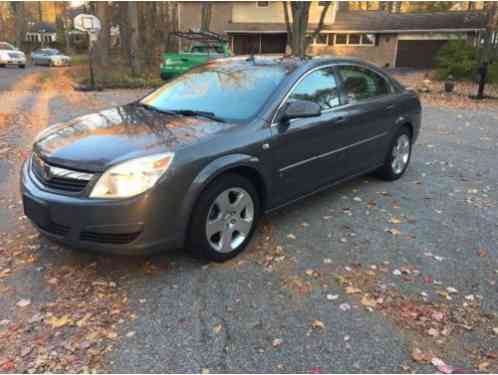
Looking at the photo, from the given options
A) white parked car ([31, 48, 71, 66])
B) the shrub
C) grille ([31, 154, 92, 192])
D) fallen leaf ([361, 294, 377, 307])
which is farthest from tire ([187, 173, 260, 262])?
white parked car ([31, 48, 71, 66])

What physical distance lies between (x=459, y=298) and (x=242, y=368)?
1708 millimetres

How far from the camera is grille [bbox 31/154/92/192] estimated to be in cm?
283

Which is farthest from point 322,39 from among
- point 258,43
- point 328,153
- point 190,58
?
point 328,153

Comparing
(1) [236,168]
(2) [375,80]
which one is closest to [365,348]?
(1) [236,168]

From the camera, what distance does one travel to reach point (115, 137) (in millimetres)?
3168

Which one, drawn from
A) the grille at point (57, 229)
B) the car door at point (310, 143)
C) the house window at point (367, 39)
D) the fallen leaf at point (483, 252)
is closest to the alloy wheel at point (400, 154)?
the car door at point (310, 143)

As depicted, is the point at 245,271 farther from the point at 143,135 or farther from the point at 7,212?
the point at 7,212

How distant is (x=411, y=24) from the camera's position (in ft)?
93.6

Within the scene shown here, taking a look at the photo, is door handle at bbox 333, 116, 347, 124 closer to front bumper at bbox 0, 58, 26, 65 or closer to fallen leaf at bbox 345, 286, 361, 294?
fallen leaf at bbox 345, 286, 361, 294

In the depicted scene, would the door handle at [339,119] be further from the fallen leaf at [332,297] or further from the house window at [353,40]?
the house window at [353,40]

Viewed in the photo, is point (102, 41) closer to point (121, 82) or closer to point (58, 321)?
point (121, 82)

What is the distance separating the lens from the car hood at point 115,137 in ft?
9.50

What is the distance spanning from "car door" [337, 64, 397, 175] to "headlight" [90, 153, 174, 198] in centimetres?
233

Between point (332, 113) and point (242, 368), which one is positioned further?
point (332, 113)
